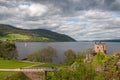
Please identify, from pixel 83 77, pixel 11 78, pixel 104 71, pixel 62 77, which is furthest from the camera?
pixel 11 78

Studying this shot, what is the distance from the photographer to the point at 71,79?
138ft

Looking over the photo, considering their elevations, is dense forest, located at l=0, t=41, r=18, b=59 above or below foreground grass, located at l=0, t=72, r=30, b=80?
above

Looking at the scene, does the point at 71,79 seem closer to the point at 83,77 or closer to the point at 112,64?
the point at 83,77

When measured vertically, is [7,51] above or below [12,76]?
above

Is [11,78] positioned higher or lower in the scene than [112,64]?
lower

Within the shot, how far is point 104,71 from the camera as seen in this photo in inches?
1818

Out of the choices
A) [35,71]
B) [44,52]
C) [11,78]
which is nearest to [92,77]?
[11,78]

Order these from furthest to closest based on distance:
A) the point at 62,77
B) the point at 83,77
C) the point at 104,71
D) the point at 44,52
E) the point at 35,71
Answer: the point at 44,52 < the point at 35,71 < the point at 104,71 < the point at 62,77 < the point at 83,77

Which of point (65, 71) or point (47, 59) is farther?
point (47, 59)

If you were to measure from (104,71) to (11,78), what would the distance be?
98.7ft

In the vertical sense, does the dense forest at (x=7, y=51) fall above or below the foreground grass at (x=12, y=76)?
above

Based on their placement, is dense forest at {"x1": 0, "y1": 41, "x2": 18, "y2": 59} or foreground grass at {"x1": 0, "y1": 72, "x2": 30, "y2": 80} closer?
foreground grass at {"x1": 0, "y1": 72, "x2": 30, "y2": 80}

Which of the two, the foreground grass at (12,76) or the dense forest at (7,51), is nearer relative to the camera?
the foreground grass at (12,76)

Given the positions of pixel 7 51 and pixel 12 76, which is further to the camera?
pixel 7 51
